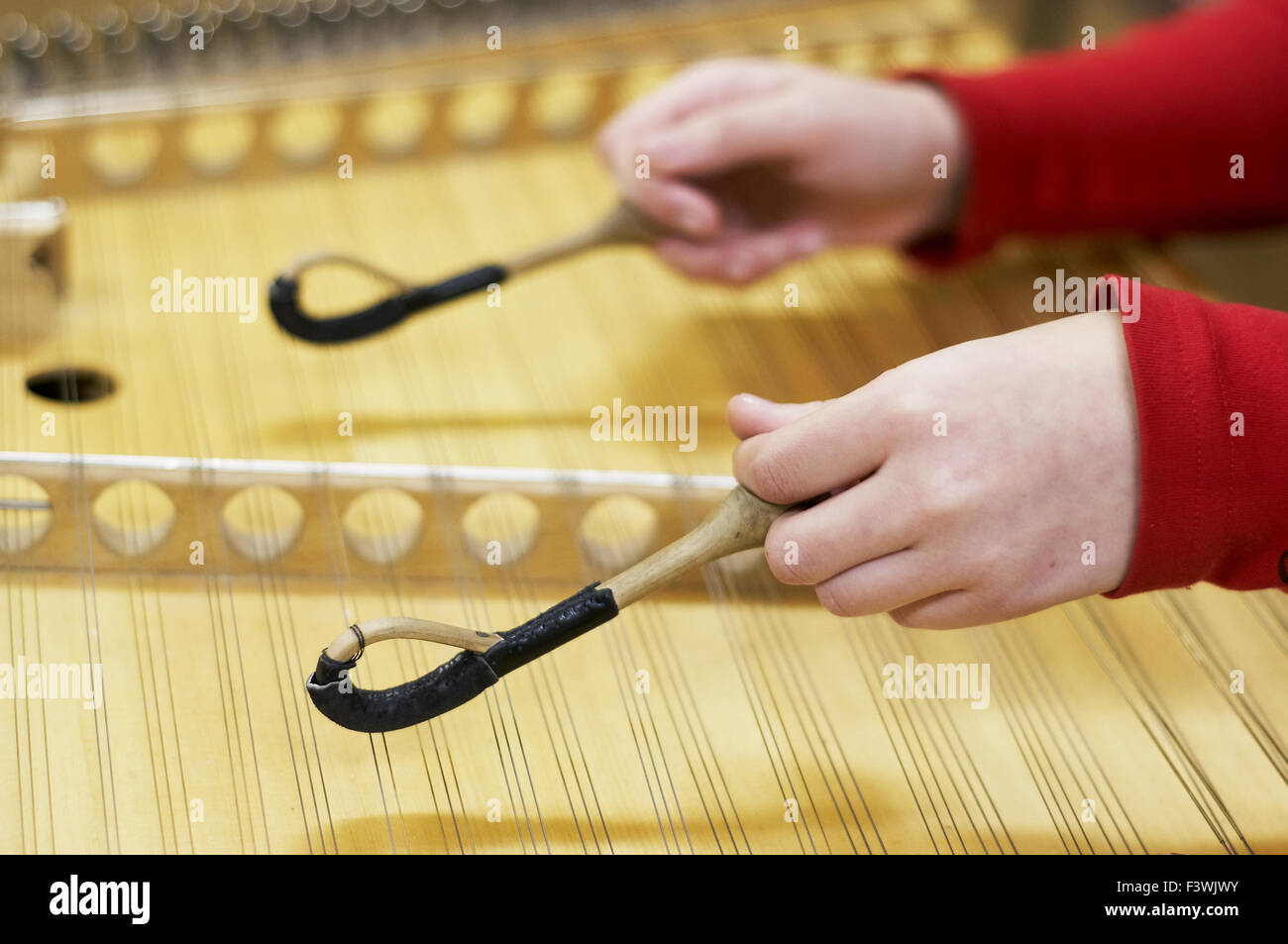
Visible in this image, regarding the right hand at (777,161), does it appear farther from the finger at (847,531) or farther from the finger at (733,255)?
the finger at (847,531)

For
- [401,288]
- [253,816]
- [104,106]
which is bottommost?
[253,816]

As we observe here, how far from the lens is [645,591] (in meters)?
0.80

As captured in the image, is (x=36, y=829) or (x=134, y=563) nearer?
(x=36, y=829)

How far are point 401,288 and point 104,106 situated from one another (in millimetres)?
462

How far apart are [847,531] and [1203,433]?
0.23 metres

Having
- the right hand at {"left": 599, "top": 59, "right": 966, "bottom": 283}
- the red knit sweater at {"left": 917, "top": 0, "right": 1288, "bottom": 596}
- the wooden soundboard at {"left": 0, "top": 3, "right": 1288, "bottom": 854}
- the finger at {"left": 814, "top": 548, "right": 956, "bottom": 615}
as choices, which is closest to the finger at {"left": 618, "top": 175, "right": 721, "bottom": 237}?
the right hand at {"left": 599, "top": 59, "right": 966, "bottom": 283}

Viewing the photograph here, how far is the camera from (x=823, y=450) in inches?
31.0

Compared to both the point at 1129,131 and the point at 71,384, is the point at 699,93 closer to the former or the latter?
the point at 1129,131

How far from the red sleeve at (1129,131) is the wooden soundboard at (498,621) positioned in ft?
0.34

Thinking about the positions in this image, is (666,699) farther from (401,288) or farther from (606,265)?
(606,265)

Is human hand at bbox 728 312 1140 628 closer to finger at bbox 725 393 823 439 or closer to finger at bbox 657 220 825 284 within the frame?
finger at bbox 725 393 823 439

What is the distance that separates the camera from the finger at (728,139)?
46.7 inches

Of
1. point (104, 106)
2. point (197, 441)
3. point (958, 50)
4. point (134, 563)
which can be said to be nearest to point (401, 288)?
point (197, 441)

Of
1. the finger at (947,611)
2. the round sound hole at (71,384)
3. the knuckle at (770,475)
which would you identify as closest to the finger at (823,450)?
the knuckle at (770,475)
